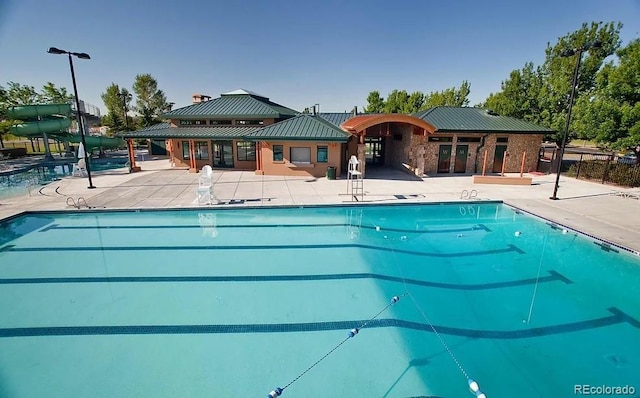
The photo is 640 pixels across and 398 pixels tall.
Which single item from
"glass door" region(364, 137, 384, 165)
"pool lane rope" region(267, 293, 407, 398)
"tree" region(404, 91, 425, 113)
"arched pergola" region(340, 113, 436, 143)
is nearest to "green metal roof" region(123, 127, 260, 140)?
"arched pergola" region(340, 113, 436, 143)

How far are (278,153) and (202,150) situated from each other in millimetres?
7163

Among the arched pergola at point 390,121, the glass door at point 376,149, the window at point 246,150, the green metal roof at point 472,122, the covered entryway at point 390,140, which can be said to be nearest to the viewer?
the arched pergola at point 390,121

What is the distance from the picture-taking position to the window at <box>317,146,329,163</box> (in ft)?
69.7

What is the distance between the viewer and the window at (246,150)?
24.2m

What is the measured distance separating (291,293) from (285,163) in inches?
583

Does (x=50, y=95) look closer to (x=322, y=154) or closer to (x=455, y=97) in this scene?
(x=322, y=154)

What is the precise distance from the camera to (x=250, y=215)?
14062mm

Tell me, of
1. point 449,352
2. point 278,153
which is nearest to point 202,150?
point 278,153

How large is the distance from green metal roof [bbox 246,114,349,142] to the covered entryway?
128cm

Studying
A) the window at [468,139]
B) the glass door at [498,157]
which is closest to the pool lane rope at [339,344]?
the window at [468,139]

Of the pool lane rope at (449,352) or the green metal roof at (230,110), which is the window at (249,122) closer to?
the green metal roof at (230,110)

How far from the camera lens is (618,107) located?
18.6m

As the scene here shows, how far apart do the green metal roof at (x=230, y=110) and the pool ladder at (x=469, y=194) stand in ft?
49.8

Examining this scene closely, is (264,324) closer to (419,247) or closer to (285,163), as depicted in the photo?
(419,247)
